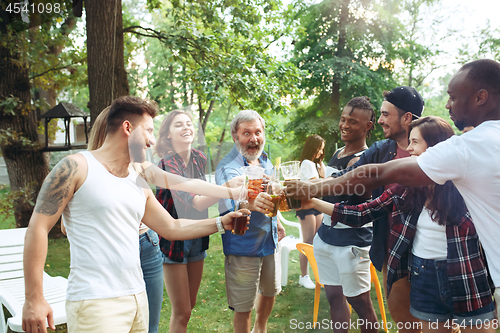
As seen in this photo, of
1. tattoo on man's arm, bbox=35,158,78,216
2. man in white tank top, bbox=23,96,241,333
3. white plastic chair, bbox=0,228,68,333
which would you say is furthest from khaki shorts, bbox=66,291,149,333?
white plastic chair, bbox=0,228,68,333

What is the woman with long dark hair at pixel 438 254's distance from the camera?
192cm

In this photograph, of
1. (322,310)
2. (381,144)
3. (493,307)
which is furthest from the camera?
(322,310)

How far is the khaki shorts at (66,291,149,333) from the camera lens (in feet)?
5.19

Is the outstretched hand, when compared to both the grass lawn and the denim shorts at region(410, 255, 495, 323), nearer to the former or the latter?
the denim shorts at region(410, 255, 495, 323)

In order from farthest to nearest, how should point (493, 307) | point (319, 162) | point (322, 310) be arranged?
point (322, 310)
point (319, 162)
point (493, 307)

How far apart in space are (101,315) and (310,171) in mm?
1901

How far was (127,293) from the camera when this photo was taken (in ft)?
5.56

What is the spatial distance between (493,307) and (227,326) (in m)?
2.76

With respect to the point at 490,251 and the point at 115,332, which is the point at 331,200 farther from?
the point at 115,332

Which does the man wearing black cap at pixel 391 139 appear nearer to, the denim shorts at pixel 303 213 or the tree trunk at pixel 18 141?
the denim shorts at pixel 303 213

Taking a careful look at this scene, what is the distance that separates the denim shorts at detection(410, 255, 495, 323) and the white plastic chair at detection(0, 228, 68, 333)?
8.47 ft

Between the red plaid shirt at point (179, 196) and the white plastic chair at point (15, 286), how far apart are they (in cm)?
105

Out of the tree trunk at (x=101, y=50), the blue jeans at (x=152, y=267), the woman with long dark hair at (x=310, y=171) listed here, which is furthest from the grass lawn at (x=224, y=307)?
the tree trunk at (x=101, y=50)

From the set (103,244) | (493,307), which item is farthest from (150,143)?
(493,307)
